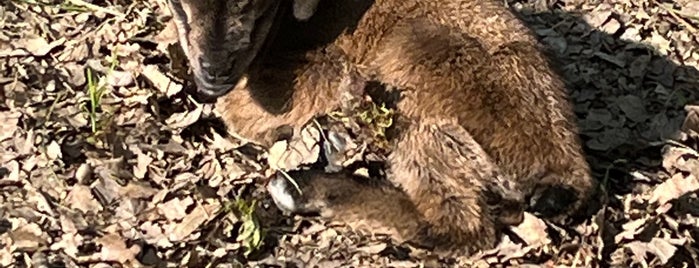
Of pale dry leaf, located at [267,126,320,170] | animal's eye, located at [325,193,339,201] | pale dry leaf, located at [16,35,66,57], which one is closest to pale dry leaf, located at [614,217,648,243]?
animal's eye, located at [325,193,339,201]

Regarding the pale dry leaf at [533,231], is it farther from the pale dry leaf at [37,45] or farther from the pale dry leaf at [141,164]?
the pale dry leaf at [37,45]

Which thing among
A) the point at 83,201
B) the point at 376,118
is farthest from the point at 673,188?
the point at 83,201

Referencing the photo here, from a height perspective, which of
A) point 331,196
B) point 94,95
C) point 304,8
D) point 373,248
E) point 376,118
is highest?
point 304,8

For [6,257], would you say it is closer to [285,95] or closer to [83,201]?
[83,201]

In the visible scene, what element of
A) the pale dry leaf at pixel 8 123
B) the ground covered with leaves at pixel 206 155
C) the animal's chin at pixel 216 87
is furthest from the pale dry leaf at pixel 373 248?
the pale dry leaf at pixel 8 123

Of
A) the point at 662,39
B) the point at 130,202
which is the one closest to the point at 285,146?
the point at 130,202

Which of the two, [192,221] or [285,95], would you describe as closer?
[192,221]

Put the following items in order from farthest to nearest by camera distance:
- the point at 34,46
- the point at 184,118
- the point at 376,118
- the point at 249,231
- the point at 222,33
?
the point at 34,46, the point at 184,118, the point at 376,118, the point at 249,231, the point at 222,33
